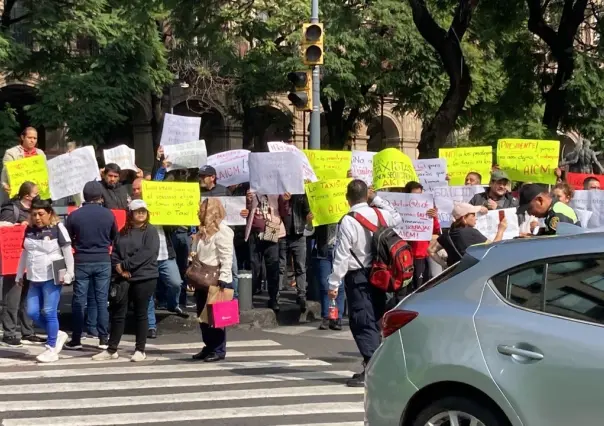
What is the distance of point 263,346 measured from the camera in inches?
411

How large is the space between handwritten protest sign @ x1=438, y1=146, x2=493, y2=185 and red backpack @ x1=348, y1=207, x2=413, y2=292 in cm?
456

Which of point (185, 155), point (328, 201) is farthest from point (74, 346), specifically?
point (328, 201)

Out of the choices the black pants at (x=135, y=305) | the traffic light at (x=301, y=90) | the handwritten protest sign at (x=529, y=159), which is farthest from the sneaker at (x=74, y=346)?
the traffic light at (x=301, y=90)

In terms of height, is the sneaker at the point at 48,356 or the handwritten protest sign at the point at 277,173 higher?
the handwritten protest sign at the point at 277,173

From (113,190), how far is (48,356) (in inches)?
91.8

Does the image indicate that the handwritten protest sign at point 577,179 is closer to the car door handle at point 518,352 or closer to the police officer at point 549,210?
the police officer at point 549,210

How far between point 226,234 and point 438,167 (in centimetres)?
371

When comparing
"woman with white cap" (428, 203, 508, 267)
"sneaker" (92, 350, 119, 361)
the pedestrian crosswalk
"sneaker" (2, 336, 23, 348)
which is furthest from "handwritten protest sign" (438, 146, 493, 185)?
"sneaker" (2, 336, 23, 348)

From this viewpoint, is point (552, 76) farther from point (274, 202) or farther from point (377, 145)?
point (377, 145)

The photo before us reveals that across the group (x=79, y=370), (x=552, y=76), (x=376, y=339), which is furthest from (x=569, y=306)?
(x=552, y=76)

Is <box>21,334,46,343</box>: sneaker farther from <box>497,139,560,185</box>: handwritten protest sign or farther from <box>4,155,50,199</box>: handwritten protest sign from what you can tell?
<box>497,139,560,185</box>: handwritten protest sign

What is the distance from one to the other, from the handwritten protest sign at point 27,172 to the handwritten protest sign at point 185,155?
155cm

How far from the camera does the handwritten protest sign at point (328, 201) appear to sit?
11.2 metres

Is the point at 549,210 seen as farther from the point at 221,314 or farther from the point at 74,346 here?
the point at 74,346
